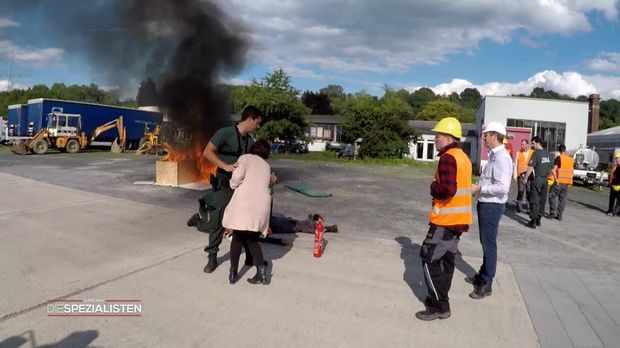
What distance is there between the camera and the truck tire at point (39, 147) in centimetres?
2453

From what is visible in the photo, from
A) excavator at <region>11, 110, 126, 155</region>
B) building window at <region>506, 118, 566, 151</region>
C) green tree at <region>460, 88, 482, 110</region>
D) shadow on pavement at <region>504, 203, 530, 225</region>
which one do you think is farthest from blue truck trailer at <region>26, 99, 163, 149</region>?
green tree at <region>460, 88, 482, 110</region>

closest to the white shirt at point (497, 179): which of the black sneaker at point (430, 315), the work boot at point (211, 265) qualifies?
the black sneaker at point (430, 315)

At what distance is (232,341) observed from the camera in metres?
3.24

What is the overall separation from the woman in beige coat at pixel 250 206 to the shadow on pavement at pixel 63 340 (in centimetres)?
145

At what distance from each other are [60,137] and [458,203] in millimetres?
27792

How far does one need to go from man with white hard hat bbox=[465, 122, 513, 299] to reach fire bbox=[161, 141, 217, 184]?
867cm

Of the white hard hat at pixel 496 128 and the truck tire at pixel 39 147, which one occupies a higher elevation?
the white hard hat at pixel 496 128

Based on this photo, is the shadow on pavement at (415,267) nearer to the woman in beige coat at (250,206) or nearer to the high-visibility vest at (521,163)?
the woman in beige coat at (250,206)

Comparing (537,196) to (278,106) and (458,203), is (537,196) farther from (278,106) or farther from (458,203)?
(278,106)

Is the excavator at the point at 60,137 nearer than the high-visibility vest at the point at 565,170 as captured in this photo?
No

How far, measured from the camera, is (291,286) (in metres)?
4.43

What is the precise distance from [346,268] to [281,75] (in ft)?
115

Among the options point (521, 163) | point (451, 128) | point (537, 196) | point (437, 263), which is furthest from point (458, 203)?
point (521, 163)

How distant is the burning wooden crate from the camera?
37.1 ft
